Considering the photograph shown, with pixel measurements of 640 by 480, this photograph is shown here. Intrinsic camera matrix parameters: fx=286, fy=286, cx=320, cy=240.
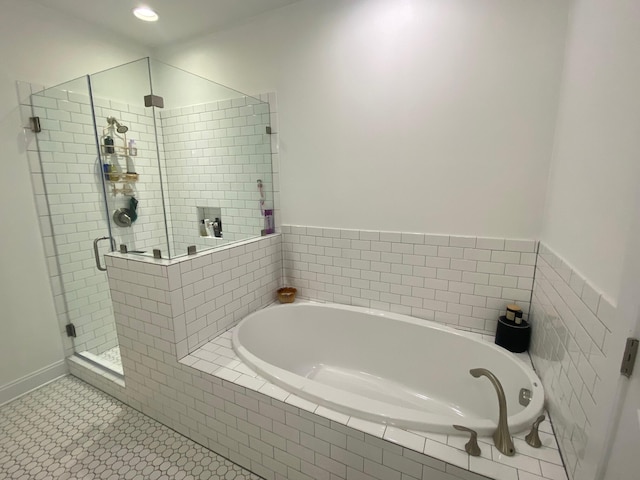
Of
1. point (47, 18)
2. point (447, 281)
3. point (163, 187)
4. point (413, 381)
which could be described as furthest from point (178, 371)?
point (47, 18)

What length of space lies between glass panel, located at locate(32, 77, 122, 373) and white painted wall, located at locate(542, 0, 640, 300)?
2832 mm

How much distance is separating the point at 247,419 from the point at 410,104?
2.05 m

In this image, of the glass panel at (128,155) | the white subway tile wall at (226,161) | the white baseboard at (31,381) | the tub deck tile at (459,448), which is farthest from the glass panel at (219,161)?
the white baseboard at (31,381)

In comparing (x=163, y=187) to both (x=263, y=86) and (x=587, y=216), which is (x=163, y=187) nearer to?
(x=263, y=86)

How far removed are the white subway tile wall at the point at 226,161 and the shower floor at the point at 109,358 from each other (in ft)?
4.09

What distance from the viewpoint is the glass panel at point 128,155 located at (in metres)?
1.82

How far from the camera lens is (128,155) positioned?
2.08 meters

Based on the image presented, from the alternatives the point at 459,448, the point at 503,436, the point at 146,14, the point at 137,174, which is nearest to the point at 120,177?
the point at 137,174

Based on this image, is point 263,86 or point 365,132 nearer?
point 365,132

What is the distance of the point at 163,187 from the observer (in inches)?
79.5

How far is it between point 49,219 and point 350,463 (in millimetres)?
2568

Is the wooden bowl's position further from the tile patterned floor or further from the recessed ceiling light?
the recessed ceiling light

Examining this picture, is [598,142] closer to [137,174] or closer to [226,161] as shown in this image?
[226,161]

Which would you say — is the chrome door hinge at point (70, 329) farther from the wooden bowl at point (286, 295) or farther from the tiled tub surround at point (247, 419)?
the wooden bowl at point (286, 295)
